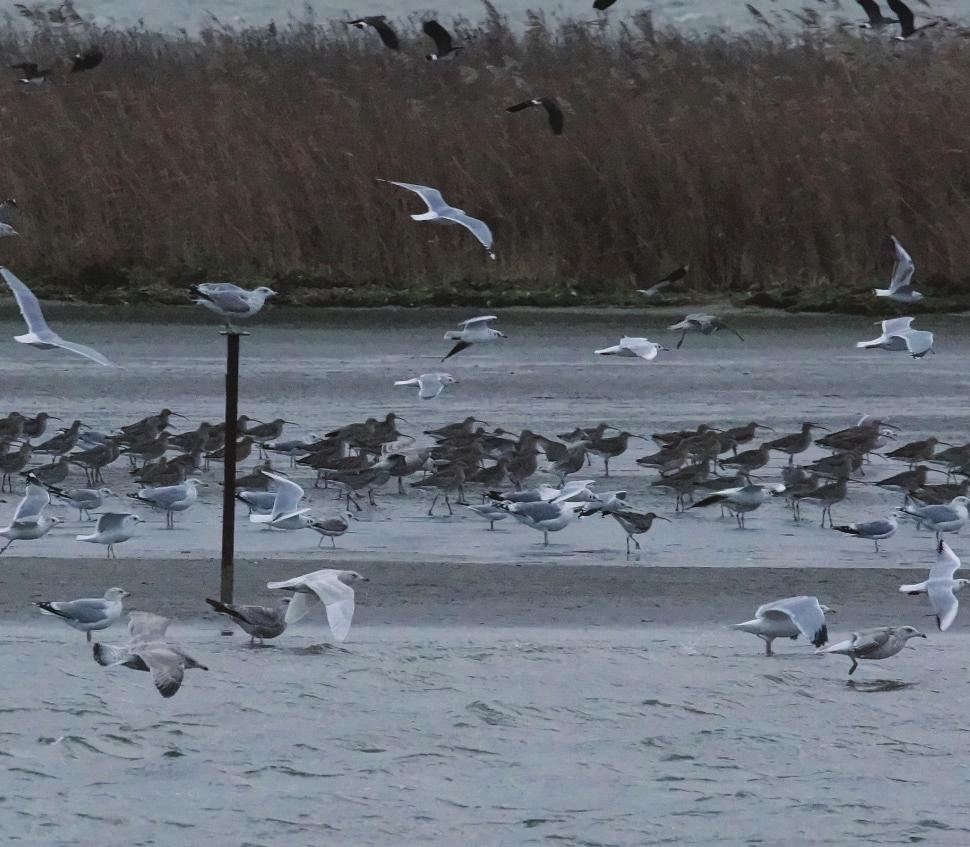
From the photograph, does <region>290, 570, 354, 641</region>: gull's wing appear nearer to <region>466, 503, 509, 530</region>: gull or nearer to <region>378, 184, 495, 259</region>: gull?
<region>466, 503, 509, 530</region>: gull

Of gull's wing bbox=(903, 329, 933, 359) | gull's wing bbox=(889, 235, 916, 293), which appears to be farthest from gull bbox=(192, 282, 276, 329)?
gull's wing bbox=(889, 235, 916, 293)

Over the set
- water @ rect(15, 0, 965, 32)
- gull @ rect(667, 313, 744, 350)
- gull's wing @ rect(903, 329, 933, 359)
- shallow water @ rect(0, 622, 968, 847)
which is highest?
water @ rect(15, 0, 965, 32)

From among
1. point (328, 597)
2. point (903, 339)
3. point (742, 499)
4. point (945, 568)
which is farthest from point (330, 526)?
point (903, 339)

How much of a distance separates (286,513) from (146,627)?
2.15 metres

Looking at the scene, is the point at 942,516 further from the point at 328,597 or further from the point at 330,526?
the point at 328,597

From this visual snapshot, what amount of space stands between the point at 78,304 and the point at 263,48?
7.08 metres

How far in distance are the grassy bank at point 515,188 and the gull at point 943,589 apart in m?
9.56

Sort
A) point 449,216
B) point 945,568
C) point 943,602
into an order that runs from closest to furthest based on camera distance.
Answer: point 943,602 < point 945,568 < point 449,216

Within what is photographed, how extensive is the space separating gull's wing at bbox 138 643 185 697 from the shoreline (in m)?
1.19

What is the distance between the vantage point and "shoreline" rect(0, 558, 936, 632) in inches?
333

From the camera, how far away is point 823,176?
746 inches

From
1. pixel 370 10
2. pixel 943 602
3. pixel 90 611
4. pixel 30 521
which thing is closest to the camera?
pixel 90 611

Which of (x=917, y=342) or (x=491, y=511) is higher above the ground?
(x=917, y=342)

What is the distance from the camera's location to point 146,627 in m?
7.37
